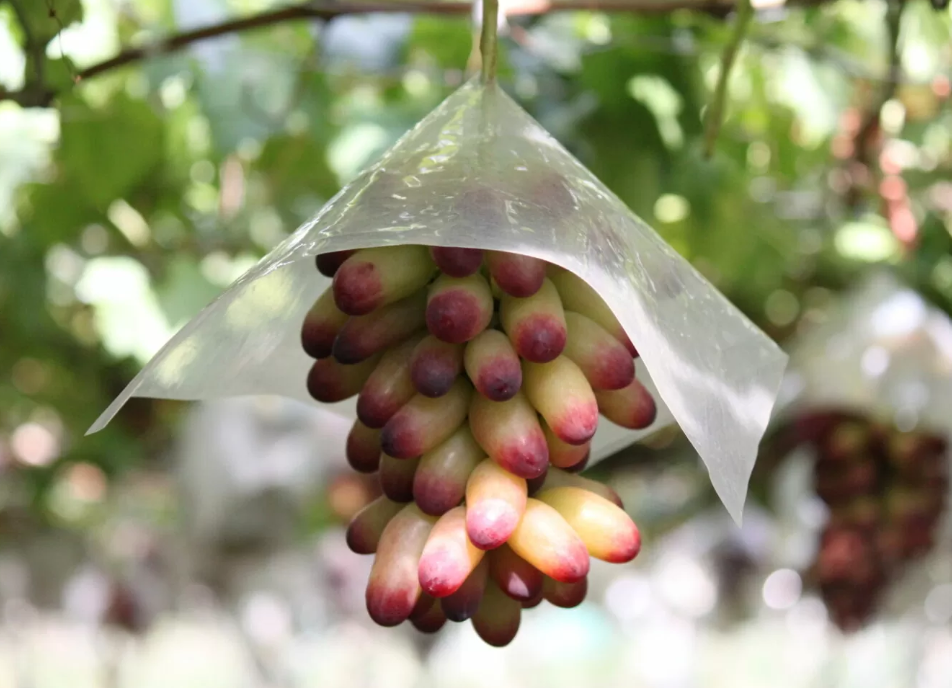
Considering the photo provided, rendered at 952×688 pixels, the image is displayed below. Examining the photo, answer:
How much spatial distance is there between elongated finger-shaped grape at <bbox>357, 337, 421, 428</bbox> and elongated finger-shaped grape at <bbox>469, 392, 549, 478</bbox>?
0.03 metres

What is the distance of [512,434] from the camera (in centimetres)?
29

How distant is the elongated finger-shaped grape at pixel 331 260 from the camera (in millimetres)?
317

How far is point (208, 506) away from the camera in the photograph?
1.28 metres

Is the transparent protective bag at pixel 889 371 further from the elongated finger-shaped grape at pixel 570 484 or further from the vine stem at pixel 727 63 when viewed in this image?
the elongated finger-shaped grape at pixel 570 484

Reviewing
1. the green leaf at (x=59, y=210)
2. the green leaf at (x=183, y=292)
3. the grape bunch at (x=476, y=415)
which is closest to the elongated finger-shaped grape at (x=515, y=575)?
the grape bunch at (x=476, y=415)

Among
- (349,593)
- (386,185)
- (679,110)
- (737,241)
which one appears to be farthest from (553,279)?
(349,593)

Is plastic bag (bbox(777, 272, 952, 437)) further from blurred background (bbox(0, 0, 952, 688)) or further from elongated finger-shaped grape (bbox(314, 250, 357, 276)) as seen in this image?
elongated finger-shaped grape (bbox(314, 250, 357, 276))

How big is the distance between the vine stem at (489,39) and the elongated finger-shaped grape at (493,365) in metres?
0.10

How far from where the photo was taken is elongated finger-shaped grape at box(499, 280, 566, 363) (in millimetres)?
285

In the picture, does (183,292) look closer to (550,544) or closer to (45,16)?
(45,16)

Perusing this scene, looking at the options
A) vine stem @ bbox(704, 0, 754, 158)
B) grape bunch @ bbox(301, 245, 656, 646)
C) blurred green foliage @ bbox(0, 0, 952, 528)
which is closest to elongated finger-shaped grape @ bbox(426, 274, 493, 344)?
grape bunch @ bbox(301, 245, 656, 646)

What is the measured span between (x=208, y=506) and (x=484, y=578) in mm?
1059

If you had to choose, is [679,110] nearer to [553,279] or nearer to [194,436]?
[553,279]

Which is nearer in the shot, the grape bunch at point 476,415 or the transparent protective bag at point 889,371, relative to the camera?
the grape bunch at point 476,415
